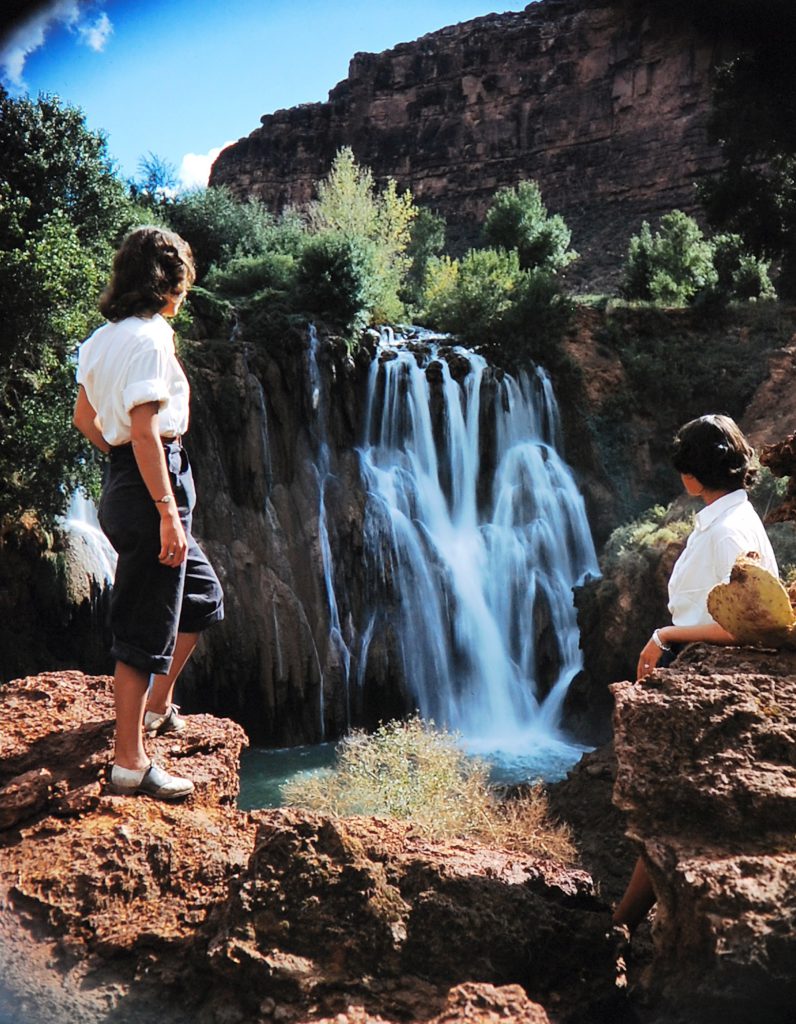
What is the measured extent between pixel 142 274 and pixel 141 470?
26.9 inches

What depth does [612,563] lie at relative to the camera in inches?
477

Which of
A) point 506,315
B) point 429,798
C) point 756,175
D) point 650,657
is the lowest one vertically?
point 429,798

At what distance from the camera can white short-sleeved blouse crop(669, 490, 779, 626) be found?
2.59 metres

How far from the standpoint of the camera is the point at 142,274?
2891mm

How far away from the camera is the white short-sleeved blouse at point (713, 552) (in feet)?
8.50

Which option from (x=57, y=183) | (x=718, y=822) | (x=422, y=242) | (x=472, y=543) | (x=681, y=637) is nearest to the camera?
(x=718, y=822)

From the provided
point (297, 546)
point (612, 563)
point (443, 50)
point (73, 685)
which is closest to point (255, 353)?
point (297, 546)

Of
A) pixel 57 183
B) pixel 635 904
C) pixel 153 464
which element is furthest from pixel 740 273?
pixel 635 904

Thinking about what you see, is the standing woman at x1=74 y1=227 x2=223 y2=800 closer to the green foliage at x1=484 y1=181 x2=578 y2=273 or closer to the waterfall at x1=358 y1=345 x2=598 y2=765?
the waterfall at x1=358 y1=345 x2=598 y2=765

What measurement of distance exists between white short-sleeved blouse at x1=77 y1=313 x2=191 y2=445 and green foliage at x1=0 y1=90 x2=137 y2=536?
25.6 feet

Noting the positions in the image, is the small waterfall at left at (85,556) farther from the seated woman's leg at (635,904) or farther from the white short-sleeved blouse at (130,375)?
the seated woman's leg at (635,904)

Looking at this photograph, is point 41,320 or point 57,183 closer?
point 41,320

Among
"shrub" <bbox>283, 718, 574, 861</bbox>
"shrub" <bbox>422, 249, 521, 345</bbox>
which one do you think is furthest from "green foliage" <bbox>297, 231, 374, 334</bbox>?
"shrub" <bbox>283, 718, 574, 861</bbox>

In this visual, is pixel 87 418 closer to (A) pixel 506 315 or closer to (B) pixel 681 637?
(B) pixel 681 637
